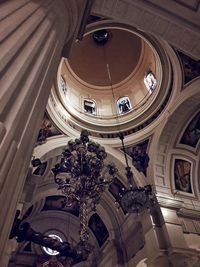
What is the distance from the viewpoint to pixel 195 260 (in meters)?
8.21

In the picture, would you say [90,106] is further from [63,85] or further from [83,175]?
[83,175]

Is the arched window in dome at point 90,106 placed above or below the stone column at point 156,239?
above

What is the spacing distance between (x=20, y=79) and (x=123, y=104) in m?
11.2

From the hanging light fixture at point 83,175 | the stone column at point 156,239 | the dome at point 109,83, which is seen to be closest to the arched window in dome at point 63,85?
the dome at point 109,83

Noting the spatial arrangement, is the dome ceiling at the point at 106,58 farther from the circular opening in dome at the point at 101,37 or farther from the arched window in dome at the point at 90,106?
the arched window in dome at the point at 90,106

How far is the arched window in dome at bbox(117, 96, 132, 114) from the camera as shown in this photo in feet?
41.2

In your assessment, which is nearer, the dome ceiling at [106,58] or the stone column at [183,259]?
the stone column at [183,259]

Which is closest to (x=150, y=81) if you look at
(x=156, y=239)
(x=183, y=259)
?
(x=156, y=239)

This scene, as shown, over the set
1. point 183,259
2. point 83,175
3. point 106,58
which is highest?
point 106,58

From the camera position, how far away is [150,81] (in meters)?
12.0

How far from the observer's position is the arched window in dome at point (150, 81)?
11449 mm

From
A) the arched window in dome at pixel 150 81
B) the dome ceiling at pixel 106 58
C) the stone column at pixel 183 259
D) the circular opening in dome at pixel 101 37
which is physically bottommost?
the stone column at pixel 183 259

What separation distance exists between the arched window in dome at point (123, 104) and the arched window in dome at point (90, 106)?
1.24m

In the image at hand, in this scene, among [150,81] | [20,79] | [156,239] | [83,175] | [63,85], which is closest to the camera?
[20,79]
